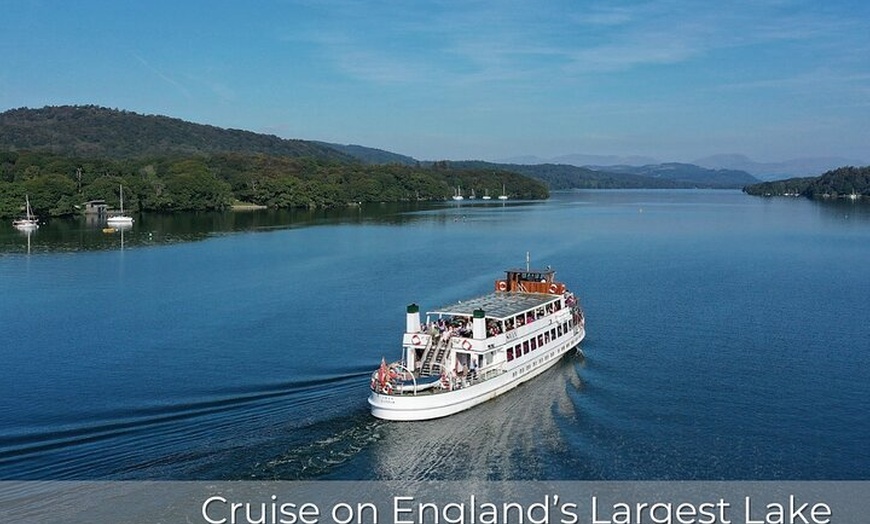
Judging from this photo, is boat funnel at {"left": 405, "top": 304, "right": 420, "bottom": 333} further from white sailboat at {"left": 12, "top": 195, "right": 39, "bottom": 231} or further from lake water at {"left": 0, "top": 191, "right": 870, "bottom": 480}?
white sailboat at {"left": 12, "top": 195, "right": 39, "bottom": 231}

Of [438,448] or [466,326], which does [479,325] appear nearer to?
[466,326]

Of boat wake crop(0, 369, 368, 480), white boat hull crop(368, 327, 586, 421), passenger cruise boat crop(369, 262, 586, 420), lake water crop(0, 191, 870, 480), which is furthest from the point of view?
passenger cruise boat crop(369, 262, 586, 420)

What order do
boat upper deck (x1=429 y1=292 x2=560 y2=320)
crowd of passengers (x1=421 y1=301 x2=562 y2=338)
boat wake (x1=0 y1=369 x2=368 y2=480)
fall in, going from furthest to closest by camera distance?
boat upper deck (x1=429 y1=292 x2=560 y2=320) < crowd of passengers (x1=421 y1=301 x2=562 y2=338) < boat wake (x1=0 y1=369 x2=368 y2=480)

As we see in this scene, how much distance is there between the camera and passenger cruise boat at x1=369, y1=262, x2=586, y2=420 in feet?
83.6

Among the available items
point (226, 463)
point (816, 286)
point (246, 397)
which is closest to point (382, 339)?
point (246, 397)

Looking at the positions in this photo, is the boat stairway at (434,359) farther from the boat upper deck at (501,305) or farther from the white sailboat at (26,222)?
the white sailboat at (26,222)

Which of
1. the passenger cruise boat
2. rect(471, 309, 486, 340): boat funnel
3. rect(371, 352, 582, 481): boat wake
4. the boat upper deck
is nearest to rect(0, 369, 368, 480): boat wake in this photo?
the passenger cruise boat

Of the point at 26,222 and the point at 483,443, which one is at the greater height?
the point at 26,222

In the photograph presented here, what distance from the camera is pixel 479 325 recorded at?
28.0 metres

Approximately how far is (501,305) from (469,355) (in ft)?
15.1

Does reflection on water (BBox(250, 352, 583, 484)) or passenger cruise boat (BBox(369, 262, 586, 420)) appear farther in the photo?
passenger cruise boat (BBox(369, 262, 586, 420))

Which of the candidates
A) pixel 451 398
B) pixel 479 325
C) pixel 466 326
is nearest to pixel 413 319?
pixel 479 325

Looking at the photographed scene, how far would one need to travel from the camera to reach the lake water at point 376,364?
73.3ft

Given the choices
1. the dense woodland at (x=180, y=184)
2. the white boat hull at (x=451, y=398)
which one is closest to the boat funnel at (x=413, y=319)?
the white boat hull at (x=451, y=398)
